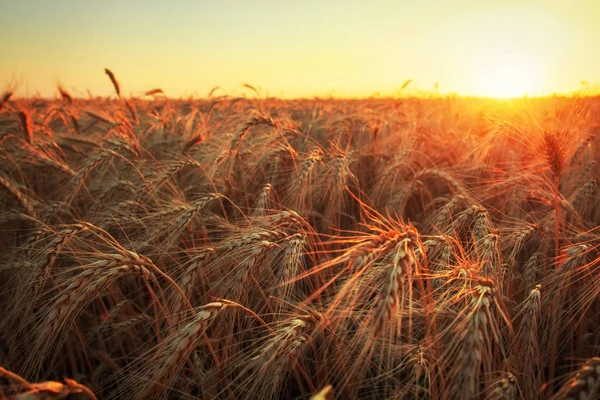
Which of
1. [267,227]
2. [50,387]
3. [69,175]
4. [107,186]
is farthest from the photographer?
[69,175]

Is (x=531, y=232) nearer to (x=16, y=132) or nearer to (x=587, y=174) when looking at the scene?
(x=587, y=174)

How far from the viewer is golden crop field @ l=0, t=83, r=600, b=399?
113cm

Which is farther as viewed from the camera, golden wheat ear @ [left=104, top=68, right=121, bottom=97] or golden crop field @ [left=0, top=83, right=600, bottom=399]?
golden wheat ear @ [left=104, top=68, right=121, bottom=97]

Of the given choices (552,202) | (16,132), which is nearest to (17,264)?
(16,132)

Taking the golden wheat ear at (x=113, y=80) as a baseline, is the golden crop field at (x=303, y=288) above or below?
below

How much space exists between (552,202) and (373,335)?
2226mm

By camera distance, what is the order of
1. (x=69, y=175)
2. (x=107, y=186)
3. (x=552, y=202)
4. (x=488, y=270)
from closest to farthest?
(x=488, y=270)
(x=552, y=202)
(x=107, y=186)
(x=69, y=175)

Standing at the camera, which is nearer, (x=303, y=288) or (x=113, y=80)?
(x=303, y=288)

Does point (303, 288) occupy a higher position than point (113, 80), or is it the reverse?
point (113, 80)

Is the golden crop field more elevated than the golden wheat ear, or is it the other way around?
the golden wheat ear

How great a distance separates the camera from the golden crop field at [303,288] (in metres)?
1.13

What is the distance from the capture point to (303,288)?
2395 mm

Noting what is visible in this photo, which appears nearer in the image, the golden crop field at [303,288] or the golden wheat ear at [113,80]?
the golden crop field at [303,288]

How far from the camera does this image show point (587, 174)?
326 centimetres
